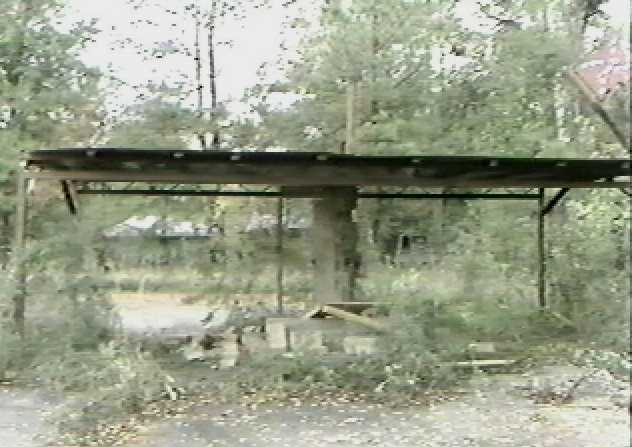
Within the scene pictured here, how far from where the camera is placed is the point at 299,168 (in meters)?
7.91

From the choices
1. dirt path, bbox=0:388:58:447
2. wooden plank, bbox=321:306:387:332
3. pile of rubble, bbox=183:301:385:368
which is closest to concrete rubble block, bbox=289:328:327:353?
pile of rubble, bbox=183:301:385:368

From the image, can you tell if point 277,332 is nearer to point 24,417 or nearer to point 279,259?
point 279,259

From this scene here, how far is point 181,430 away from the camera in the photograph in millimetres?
5629

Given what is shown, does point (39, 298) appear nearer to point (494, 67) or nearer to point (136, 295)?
point (136, 295)

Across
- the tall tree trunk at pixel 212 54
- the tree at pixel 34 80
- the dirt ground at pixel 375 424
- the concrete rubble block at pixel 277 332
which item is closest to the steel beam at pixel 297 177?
the concrete rubble block at pixel 277 332

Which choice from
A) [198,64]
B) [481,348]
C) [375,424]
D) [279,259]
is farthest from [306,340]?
[198,64]

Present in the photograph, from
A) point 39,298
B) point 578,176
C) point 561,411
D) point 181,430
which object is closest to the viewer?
point 181,430

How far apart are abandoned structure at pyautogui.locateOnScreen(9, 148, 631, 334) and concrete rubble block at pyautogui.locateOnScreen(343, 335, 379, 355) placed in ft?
3.63

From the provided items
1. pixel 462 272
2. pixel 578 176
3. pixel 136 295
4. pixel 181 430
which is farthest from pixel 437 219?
pixel 181 430

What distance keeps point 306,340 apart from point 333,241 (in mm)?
1449

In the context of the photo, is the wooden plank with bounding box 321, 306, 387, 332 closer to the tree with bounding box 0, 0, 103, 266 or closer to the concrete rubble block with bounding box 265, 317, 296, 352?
the concrete rubble block with bounding box 265, 317, 296, 352

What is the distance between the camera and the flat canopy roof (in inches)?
285

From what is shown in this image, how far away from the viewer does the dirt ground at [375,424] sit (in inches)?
211

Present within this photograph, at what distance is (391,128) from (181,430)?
707cm
